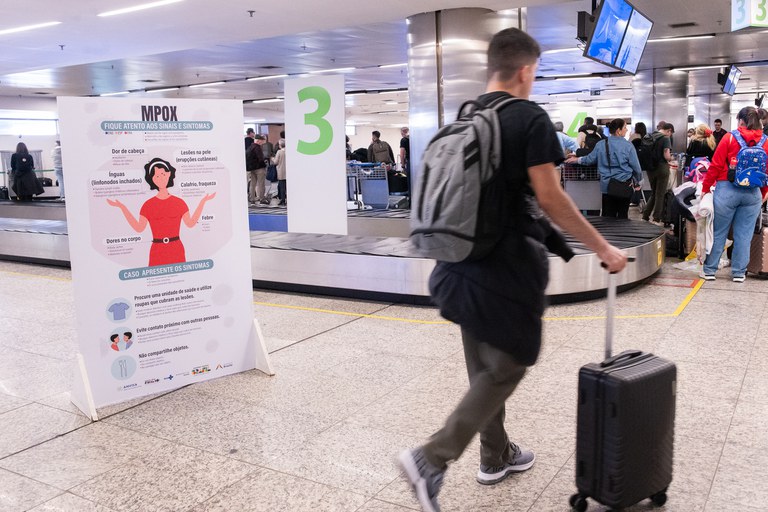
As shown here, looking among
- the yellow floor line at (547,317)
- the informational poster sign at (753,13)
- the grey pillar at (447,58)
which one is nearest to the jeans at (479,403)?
the yellow floor line at (547,317)

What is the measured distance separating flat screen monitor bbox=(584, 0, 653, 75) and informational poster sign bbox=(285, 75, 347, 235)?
335cm

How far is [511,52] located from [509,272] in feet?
2.81

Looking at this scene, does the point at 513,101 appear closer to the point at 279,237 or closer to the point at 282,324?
the point at 282,324

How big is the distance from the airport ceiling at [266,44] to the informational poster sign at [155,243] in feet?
18.5

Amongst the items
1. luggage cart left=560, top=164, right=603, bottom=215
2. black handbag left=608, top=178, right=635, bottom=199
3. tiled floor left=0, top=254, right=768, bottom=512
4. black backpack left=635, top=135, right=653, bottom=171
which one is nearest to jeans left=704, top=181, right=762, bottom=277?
tiled floor left=0, top=254, right=768, bottom=512

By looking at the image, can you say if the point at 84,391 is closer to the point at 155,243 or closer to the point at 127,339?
the point at 127,339

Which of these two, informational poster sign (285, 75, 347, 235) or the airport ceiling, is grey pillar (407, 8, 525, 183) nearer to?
the airport ceiling

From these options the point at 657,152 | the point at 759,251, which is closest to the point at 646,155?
the point at 657,152

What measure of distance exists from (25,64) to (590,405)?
16.6 meters

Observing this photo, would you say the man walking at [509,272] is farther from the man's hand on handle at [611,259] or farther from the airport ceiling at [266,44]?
the airport ceiling at [266,44]

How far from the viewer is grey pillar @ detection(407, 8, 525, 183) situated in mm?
9688

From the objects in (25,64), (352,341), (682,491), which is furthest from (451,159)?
(25,64)

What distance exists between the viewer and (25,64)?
51.0ft

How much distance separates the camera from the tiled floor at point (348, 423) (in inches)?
120
